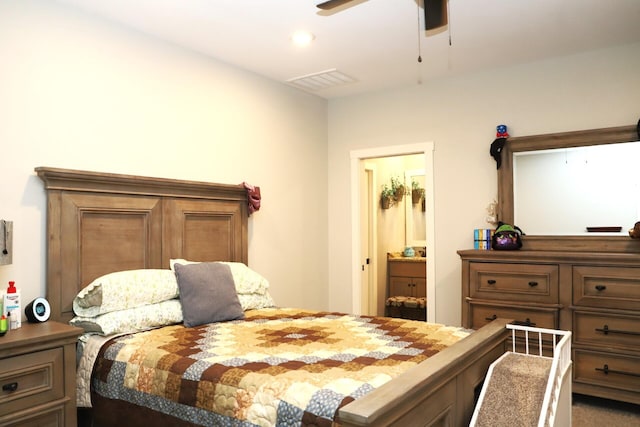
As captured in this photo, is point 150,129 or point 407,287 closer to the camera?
point 150,129

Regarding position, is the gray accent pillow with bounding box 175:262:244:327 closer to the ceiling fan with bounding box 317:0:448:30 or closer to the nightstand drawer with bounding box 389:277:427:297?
the ceiling fan with bounding box 317:0:448:30

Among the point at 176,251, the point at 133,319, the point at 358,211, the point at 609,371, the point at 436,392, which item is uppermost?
the point at 358,211

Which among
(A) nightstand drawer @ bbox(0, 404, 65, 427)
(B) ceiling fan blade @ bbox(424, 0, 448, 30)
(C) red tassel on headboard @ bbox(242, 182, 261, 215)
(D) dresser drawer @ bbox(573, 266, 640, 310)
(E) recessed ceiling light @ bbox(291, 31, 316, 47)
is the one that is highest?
(E) recessed ceiling light @ bbox(291, 31, 316, 47)

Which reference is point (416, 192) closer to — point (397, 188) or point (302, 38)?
point (397, 188)

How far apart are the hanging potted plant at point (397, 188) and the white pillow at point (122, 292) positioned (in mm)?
3914

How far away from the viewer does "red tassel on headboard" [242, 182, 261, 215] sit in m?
4.01

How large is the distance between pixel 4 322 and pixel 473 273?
3061 mm

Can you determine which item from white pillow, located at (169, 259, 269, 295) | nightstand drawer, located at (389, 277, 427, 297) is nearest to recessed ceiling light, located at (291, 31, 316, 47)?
white pillow, located at (169, 259, 269, 295)

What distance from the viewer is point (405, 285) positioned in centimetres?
622

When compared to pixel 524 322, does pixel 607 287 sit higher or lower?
higher

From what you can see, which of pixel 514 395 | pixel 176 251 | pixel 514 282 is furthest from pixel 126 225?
pixel 514 282

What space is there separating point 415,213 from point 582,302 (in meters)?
3.44

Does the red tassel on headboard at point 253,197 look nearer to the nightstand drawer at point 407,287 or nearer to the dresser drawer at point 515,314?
the dresser drawer at point 515,314

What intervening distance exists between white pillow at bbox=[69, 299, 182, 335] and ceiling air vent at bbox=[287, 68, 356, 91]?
7.82 feet
